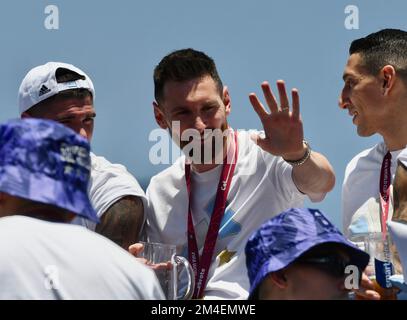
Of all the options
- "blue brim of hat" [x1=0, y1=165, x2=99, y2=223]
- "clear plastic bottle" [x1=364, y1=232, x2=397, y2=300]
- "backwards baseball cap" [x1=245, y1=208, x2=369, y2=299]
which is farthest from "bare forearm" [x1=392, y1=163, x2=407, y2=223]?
"blue brim of hat" [x1=0, y1=165, x2=99, y2=223]

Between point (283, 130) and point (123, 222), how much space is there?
119 centimetres

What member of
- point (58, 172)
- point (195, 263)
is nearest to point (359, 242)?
point (195, 263)

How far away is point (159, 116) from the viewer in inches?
265

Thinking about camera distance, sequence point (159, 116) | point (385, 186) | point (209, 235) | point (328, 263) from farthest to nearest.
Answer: point (159, 116), point (385, 186), point (209, 235), point (328, 263)

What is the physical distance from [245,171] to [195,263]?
0.70 m

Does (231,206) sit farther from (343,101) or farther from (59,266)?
(59,266)

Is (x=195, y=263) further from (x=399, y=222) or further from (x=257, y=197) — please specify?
(x=399, y=222)

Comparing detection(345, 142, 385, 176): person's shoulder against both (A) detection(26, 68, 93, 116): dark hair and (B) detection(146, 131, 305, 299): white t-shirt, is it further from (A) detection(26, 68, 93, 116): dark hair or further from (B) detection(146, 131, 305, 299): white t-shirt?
(A) detection(26, 68, 93, 116): dark hair

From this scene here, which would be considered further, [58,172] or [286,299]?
[286,299]

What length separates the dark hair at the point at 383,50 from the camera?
22.8 feet

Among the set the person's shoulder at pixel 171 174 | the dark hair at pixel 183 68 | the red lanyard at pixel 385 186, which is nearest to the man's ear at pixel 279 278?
the red lanyard at pixel 385 186

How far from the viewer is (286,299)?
385cm

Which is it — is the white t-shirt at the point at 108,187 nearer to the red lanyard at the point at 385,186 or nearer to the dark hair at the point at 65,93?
the dark hair at the point at 65,93

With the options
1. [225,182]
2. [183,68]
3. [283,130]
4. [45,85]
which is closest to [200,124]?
[225,182]
